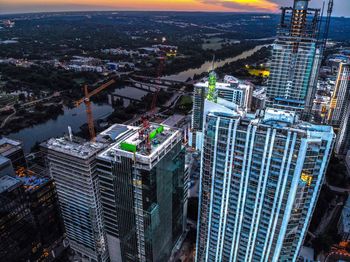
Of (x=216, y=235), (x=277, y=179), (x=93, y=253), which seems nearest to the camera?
(x=277, y=179)

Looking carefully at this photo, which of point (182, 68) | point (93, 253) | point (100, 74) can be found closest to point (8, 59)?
point (100, 74)

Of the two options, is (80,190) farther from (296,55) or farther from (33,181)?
(296,55)

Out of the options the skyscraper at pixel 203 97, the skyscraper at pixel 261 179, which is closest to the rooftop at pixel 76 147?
the skyscraper at pixel 261 179

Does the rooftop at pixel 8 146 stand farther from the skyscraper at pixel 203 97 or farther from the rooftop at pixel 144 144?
the skyscraper at pixel 203 97

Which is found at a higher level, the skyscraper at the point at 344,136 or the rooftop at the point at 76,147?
the rooftop at the point at 76,147

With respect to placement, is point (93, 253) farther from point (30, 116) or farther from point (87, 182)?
point (30, 116)

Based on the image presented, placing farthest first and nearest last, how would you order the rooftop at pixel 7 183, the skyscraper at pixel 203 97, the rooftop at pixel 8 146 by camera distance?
the skyscraper at pixel 203 97, the rooftop at pixel 8 146, the rooftop at pixel 7 183
